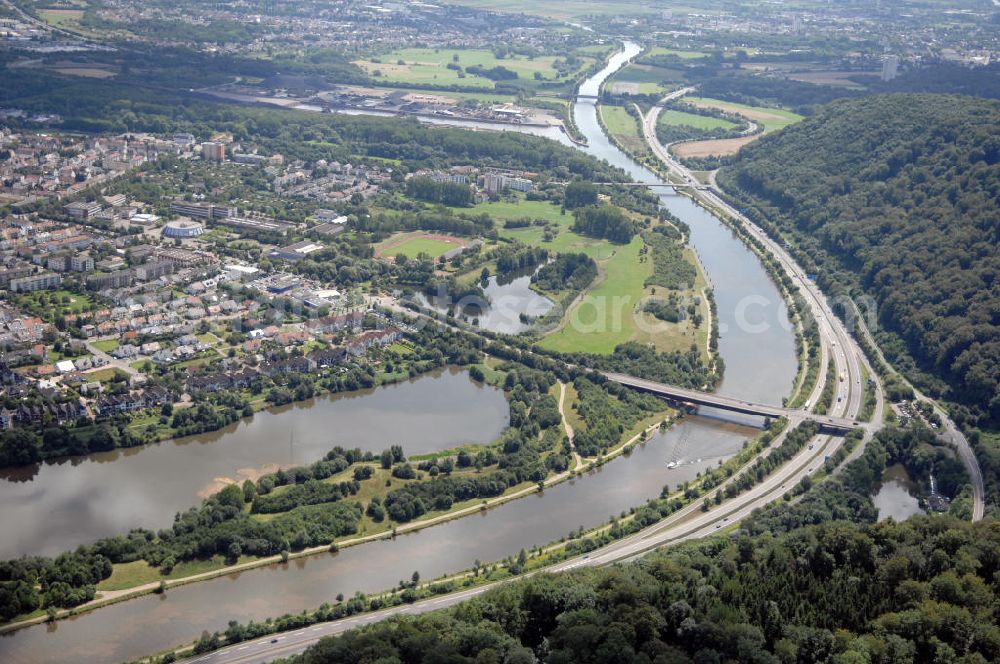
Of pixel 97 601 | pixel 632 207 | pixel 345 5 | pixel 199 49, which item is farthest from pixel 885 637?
pixel 345 5

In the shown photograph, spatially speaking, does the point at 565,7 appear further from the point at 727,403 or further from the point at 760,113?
the point at 727,403

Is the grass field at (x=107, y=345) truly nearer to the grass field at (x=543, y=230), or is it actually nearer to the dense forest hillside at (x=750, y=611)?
the dense forest hillside at (x=750, y=611)

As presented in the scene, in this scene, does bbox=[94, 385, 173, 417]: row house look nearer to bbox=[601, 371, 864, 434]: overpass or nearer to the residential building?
the residential building

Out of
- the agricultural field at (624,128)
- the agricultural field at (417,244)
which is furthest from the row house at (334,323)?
the agricultural field at (624,128)

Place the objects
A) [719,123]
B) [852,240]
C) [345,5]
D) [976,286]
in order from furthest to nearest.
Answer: [345,5] → [719,123] → [852,240] → [976,286]

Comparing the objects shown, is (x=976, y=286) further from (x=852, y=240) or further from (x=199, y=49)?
(x=199, y=49)
